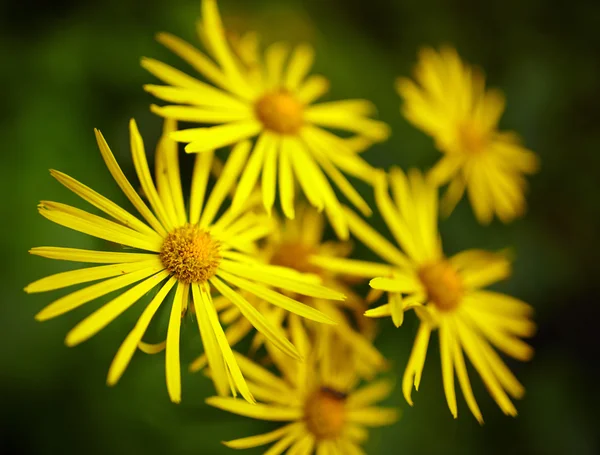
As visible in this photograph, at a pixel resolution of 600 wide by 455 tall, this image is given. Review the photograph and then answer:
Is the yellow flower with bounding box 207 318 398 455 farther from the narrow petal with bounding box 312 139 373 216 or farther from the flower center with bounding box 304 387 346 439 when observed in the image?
the narrow petal with bounding box 312 139 373 216

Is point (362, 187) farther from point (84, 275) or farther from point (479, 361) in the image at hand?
point (84, 275)

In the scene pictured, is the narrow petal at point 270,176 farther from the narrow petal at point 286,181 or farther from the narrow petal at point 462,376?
the narrow petal at point 462,376

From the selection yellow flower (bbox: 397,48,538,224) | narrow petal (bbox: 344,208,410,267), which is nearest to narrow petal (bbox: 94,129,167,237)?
narrow petal (bbox: 344,208,410,267)

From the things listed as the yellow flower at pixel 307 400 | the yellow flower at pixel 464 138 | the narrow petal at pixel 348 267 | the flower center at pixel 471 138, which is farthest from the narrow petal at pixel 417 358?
the flower center at pixel 471 138

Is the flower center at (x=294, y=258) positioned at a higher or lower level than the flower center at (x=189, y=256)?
higher

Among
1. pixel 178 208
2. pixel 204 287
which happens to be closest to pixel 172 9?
pixel 178 208

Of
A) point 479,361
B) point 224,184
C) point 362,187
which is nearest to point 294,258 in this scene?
point 224,184
